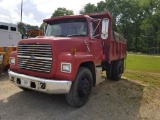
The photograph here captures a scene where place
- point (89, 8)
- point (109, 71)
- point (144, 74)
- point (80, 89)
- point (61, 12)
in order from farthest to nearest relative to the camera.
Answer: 1. point (61, 12)
2. point (89, 8)
3. point (144, 74)
4. point (109, 71)
5. point (80, 89)

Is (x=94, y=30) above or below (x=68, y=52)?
above

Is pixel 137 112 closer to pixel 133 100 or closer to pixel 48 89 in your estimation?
pixel 133 100

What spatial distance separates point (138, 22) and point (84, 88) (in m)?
60.6

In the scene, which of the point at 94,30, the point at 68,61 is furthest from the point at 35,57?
the point at 94,30

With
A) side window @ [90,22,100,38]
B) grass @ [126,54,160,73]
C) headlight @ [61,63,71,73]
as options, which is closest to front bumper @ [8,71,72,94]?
headlight @ [61,63,71,73]

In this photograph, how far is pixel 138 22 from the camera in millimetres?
62438

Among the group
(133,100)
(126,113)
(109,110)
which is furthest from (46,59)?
(133,100)

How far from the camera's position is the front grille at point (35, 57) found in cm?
505

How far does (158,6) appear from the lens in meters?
60.2

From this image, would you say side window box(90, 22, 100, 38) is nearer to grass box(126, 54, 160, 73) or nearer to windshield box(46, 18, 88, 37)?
windshield box(46, 18, 88, 37)

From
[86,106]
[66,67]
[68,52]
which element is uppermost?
[68,52]

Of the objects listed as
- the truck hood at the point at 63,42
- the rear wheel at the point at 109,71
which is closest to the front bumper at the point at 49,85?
the truck hood at the point at 63,42

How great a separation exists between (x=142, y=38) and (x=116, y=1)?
16738mm

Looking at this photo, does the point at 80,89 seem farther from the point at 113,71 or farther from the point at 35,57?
the point at 113,71
